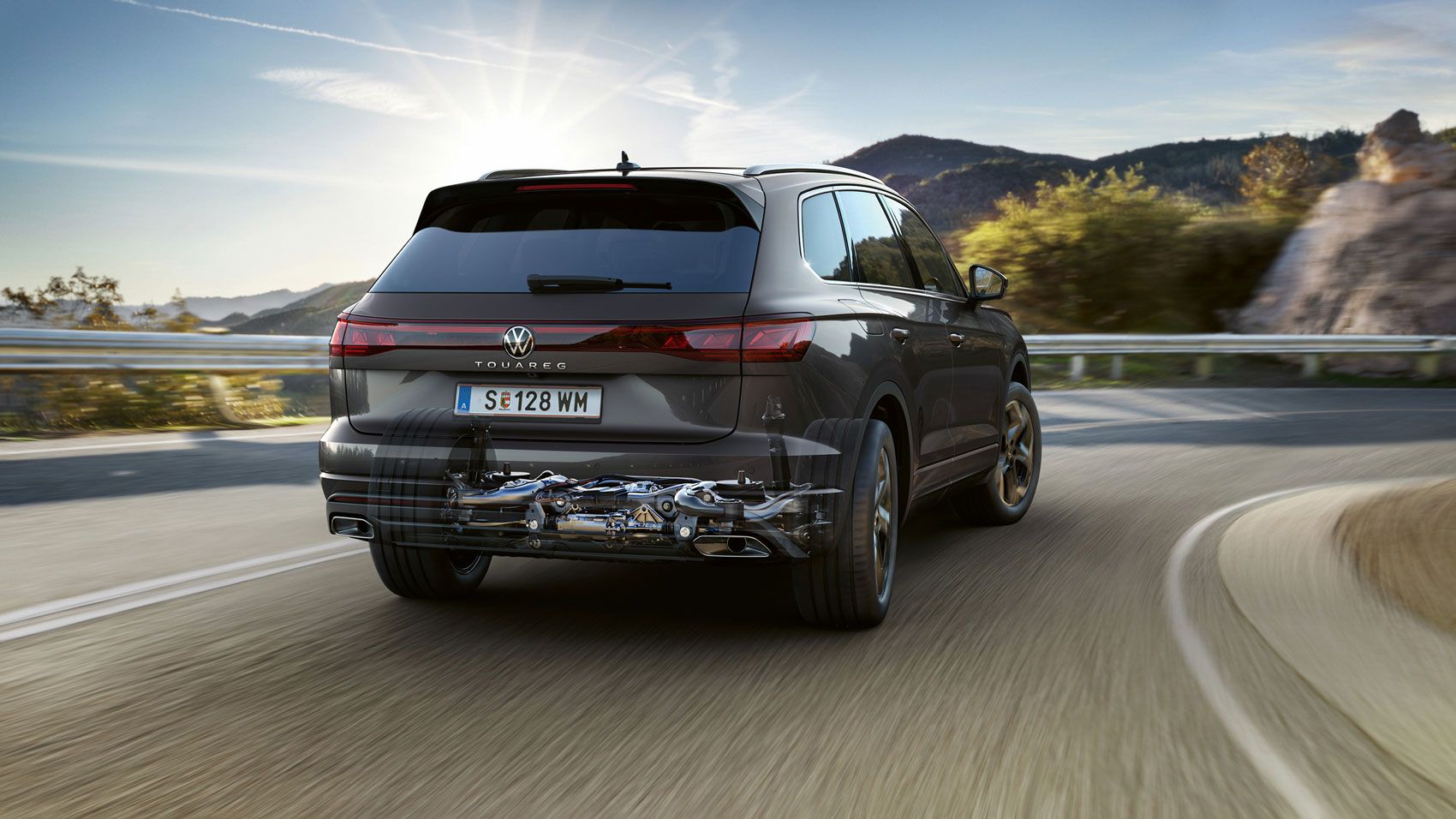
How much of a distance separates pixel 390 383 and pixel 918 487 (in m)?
2.32

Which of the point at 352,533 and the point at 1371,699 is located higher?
the point at 352,533

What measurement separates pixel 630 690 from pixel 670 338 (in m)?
1.16

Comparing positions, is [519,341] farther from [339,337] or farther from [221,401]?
[221,401]

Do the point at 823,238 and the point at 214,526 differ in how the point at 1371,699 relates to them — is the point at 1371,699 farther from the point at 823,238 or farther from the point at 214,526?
the point at 214,526

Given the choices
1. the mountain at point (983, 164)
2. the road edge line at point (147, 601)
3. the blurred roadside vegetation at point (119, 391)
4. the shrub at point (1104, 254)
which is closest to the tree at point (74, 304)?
the blurred roadside vegetation at point (119, 391)

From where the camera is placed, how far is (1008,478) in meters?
7.93

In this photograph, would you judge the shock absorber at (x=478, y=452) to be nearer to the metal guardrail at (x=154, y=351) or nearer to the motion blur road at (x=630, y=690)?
the motion blur road at (x=630, y=690)

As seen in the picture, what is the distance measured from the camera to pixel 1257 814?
3.29 metres

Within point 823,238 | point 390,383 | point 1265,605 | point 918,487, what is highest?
point 823,238

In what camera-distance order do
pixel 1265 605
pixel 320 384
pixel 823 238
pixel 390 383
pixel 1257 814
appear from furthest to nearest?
1. pixel 320 384
2. pixel 1265 605
3. pixel 823 238
4. pixel 390 383
5. pixel 1257 814

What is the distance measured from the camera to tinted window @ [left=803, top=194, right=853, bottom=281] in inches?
203

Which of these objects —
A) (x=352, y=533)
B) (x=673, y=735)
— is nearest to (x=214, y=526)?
(x=352, y=533)

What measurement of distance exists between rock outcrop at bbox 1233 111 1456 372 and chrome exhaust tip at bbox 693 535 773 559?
2184cm

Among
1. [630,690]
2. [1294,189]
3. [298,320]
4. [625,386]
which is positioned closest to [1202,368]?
[1294,189]
